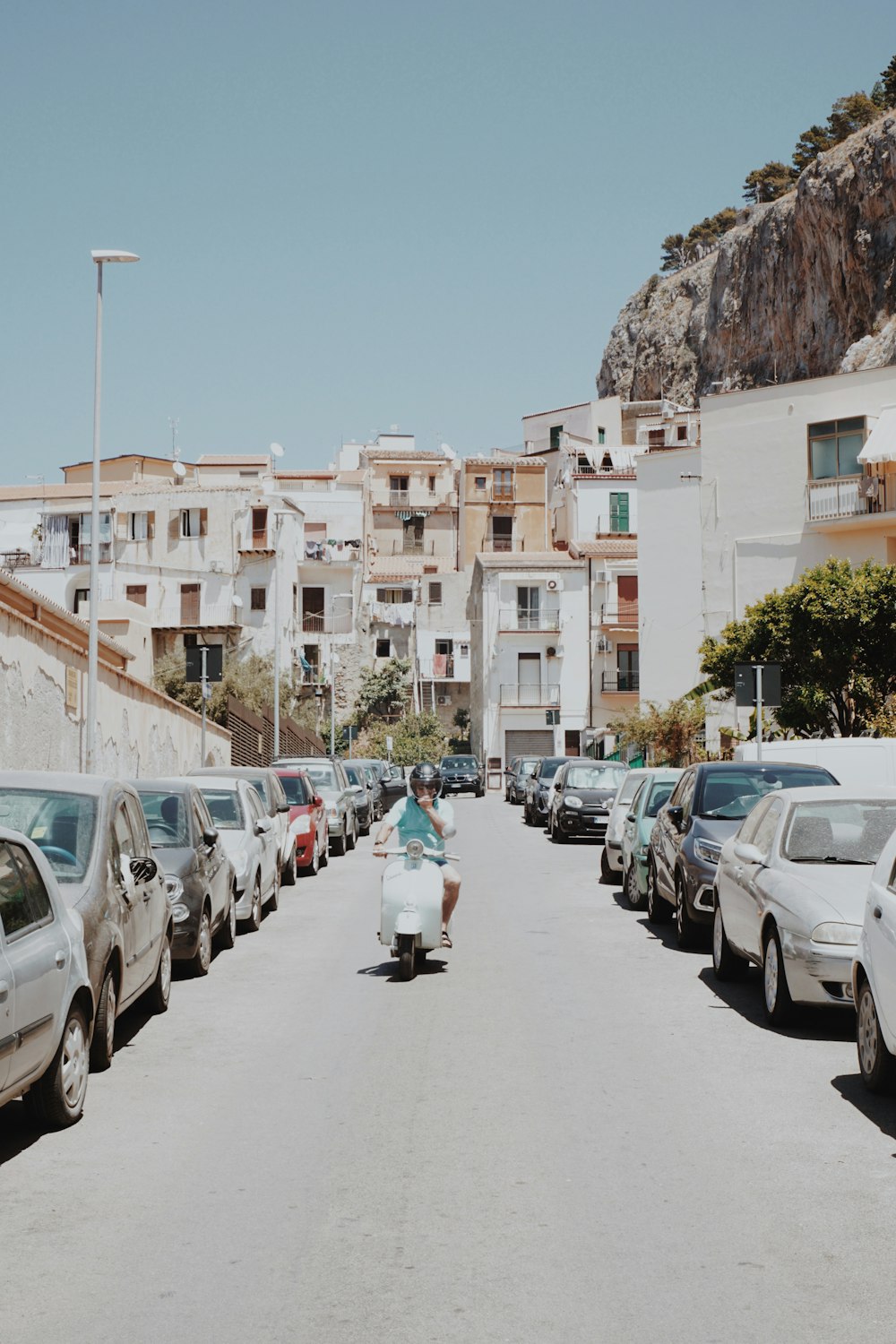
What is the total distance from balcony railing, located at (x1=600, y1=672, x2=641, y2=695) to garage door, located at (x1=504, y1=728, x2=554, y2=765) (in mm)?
3945

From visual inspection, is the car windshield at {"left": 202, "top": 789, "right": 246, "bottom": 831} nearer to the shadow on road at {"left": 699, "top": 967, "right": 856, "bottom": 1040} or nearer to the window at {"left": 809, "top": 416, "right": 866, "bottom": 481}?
the shadow on road at {"left": 699, "top": 967, "right": 856, "bottom": 1040}

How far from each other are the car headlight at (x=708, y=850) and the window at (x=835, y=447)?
27137mm

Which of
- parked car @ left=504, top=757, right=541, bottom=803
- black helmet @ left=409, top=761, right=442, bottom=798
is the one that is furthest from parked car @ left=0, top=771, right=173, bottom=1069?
parked car @ left=504, top=757, right=541, bottom=803

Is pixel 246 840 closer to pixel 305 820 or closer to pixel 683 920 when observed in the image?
pixel 683 920

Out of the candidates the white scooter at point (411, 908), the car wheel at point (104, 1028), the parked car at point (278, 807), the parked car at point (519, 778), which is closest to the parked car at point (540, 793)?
the parked car at point (519, 778)

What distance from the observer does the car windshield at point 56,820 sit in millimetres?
8891

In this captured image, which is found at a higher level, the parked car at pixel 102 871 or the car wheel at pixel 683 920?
the parked car at pixel 102 871

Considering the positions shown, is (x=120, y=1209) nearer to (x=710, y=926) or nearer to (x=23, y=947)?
(x=23, y=947)

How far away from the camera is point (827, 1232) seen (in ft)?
18.0

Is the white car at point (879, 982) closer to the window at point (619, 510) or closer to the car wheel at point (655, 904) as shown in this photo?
the car wheel at point (655, 904)

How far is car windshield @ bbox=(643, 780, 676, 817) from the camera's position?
61.0ft

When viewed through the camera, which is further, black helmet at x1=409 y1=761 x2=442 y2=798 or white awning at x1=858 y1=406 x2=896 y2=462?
white awning at x1=858 y1=406 x2=896 y2=462

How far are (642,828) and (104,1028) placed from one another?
10.7 metres

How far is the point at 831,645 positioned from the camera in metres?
32.9
